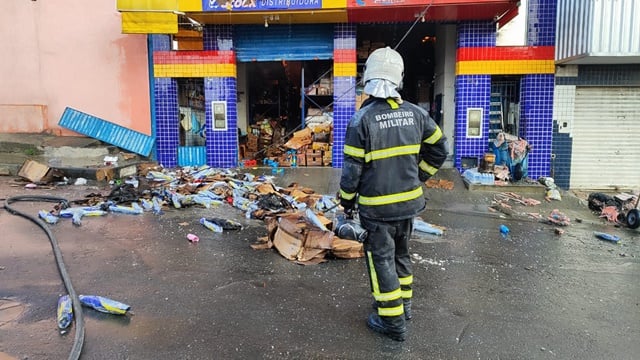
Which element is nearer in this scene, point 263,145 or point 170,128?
point 170,128

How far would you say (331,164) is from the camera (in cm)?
1251

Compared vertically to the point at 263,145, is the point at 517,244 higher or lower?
lower

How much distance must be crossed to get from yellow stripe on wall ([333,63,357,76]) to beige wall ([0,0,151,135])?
489 cm

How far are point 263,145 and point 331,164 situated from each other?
8.27 ft

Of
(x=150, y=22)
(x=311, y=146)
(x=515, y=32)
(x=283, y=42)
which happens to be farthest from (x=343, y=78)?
(x=150, y=22)

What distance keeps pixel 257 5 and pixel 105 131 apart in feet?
17.6

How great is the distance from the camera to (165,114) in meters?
12.4

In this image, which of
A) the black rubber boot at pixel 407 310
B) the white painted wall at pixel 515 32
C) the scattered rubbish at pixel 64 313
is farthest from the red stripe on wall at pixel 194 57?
the black rubber boot at pixel 407 310

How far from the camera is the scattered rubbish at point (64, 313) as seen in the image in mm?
3918

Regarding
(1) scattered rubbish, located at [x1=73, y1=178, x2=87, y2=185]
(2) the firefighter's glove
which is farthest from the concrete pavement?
(1) scattered rubbish, located at [x1=73, y1=178, x2=87, y2=185]

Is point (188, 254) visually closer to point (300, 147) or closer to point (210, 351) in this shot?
point (210, 351)

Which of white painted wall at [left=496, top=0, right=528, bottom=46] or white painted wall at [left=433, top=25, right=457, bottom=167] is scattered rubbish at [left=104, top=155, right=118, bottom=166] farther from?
white painted wall at [left=496, top=0, right=528, bottom=46]

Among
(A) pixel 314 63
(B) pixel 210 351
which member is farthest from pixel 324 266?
(A) pixel 314 63

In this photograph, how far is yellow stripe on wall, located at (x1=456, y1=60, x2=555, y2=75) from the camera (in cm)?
1122
